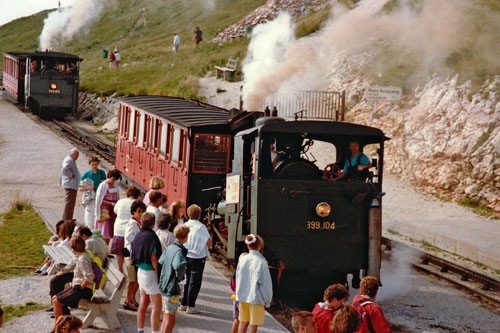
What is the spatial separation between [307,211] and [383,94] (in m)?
13.3

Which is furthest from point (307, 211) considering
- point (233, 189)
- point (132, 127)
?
point (132, 127)

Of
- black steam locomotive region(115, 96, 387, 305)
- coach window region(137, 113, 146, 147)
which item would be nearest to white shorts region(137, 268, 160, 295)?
black steam locomotive region(115, 96, 387, 305)

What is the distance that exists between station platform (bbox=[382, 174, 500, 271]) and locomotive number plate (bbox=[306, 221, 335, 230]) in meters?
5.56

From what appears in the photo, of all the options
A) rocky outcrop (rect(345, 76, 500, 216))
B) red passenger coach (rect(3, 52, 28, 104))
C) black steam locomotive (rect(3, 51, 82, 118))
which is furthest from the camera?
red passenger coach (rect(3, 52, 28, 104))

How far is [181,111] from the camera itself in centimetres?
1614

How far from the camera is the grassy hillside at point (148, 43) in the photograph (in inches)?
1634

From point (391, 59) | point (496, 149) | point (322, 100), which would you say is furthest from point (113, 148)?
point (496, 149)

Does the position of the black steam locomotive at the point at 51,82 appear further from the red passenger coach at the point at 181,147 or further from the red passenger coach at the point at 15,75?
the red passenger coach at the point at 181,147

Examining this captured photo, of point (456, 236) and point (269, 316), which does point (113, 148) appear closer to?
point (456, 236)

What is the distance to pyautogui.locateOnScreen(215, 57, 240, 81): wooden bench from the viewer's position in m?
36.2

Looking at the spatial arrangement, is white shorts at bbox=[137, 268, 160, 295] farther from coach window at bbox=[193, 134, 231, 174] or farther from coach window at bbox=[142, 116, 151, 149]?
coach window at bbox=[142, 116, 151, 149]

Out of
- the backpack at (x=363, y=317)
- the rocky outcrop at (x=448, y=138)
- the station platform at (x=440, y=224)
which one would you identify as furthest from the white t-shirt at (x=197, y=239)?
the rocky outcrop at (x=448, y=138)

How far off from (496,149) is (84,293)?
48.2ft

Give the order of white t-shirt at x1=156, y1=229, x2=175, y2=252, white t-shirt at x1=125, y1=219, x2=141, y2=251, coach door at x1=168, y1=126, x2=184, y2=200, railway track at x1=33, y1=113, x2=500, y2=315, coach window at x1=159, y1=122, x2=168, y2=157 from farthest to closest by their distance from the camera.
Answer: coach window at x1=159, y1=122, x2=168, y2=157
coach door at x1=168, y1=126, x2=184, y2=200
railway track at x1=33, y1=113, x2=500, y2=315
white t-shirt at x1=125, y1=219, x2=141, y2=251
white t-shirt at x1=156, y1=229, x2=175, y2=252
